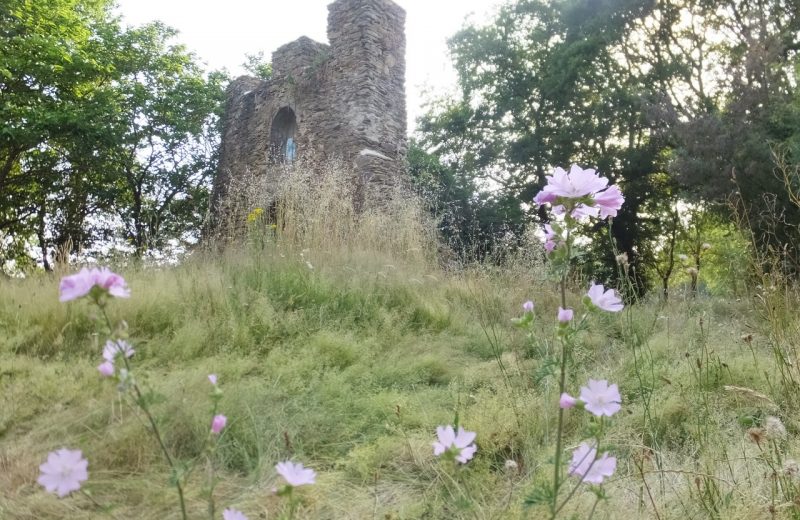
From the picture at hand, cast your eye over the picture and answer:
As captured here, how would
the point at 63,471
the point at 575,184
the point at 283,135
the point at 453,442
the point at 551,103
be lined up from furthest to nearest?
the point at 551,103
the point at 283,135
the point at 575,184
the point at 453,442
the point at 63,471

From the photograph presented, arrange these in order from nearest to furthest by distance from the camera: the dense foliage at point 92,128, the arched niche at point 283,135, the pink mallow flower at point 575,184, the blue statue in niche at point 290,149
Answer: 1. the pink mallow flower at point 575,184
2. the dense foliage at point 92,128
3. the blue statue in niche at point 290,149
4. the arched niche at point 283,135

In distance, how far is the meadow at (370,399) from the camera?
1678mm

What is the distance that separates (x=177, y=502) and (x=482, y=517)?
0.95 m

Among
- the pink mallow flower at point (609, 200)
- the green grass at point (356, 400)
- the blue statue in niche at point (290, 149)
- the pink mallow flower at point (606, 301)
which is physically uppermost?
the blue statue in niche at point (290, 149)

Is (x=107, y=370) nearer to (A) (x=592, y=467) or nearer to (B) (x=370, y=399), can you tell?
(A) (x=592, y=467)

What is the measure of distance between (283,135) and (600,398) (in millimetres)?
11004

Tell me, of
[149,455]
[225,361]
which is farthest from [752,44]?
[149,455]

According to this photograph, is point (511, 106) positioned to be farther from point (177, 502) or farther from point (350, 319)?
point (177, 502)

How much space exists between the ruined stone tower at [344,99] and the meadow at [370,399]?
16.1ft

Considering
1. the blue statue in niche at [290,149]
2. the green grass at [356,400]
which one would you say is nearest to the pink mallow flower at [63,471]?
the green grass at [356,400]

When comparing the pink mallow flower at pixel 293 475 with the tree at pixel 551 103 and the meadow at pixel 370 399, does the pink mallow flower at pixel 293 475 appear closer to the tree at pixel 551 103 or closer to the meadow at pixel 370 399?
the meadow at pixel 370 399

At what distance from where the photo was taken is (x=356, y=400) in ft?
8.44

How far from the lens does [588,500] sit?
1659 mm

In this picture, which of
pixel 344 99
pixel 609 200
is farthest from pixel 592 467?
pixel 344 99
